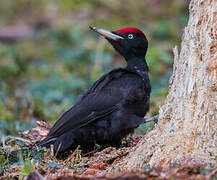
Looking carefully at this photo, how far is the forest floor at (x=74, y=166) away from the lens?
9.43 feet

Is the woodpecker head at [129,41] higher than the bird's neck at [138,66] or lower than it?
higher

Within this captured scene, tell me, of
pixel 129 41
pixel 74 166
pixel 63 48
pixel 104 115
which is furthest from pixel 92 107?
pixel 63 48

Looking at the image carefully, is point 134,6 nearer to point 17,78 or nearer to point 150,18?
point 150,18

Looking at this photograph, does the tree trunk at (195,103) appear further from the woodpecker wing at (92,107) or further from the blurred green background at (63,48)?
the blurred green background at (63,48)

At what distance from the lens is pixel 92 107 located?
449 centimetres

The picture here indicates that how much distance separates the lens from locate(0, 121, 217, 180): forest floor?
2.87 m

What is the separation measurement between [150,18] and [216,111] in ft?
27.8

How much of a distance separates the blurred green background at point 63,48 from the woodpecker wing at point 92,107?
3.82 ft

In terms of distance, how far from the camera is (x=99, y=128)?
14.7 feet

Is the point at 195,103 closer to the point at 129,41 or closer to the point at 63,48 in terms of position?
the point at 129,41

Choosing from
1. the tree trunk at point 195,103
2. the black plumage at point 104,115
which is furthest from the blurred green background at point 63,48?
the tree trunk at point 195,103

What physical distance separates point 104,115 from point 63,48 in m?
6.23

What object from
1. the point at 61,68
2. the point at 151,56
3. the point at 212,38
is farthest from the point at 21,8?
the point at 212,38

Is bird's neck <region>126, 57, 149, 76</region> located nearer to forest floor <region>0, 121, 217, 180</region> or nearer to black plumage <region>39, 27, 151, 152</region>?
black plumage <region>39, 27, 151, 152</region>
